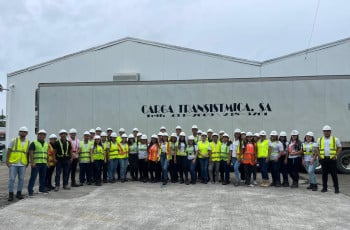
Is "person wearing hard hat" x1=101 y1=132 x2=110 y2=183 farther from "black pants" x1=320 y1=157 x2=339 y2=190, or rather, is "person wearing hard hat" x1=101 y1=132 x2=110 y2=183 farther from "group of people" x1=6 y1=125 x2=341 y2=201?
"black pants" x1=320 y1=157 x2=339 y2=190

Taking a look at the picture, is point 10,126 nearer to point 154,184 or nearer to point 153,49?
point 153,49

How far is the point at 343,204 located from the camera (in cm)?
805

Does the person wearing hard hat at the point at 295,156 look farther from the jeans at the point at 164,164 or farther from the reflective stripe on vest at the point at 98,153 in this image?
the reflective stripe on vest at the point at 98,153

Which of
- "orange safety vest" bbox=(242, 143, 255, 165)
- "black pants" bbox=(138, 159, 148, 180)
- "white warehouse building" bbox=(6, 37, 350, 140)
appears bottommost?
"black pants" bbox=(138, 159, 148, 180)

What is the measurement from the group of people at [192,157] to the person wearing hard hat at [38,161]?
2.2 inches

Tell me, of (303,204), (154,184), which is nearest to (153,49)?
(154,184)

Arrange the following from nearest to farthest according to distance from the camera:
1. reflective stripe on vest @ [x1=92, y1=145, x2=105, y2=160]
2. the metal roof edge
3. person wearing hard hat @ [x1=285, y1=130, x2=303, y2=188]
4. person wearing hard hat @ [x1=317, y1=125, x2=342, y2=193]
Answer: person wearing hard hat @ [x1=317, y1=125, x2=342, y2=193] → person wearing hard hat @ [x1=285, y1=130, x2=303, y2=188] → reflective stripe on vest @ [x1=92, y1=145, x2=105, y2=160] → the metal roof edge

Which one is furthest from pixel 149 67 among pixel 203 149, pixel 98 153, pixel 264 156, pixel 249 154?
Result: pixel 264 156

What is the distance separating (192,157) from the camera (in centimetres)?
1091

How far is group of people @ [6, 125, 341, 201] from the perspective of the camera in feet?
32.2

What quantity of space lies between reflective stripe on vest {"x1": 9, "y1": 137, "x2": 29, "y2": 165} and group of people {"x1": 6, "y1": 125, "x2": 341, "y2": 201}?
2.61ft

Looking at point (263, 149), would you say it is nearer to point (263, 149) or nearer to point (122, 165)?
point (263, 149)

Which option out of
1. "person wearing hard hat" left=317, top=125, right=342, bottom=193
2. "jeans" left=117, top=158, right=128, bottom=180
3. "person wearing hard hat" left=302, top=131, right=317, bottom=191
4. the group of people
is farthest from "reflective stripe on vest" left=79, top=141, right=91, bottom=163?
"person wearing hard hat" left=317, top=125, right=342, bottom=193

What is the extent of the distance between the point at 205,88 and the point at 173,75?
9415mm
